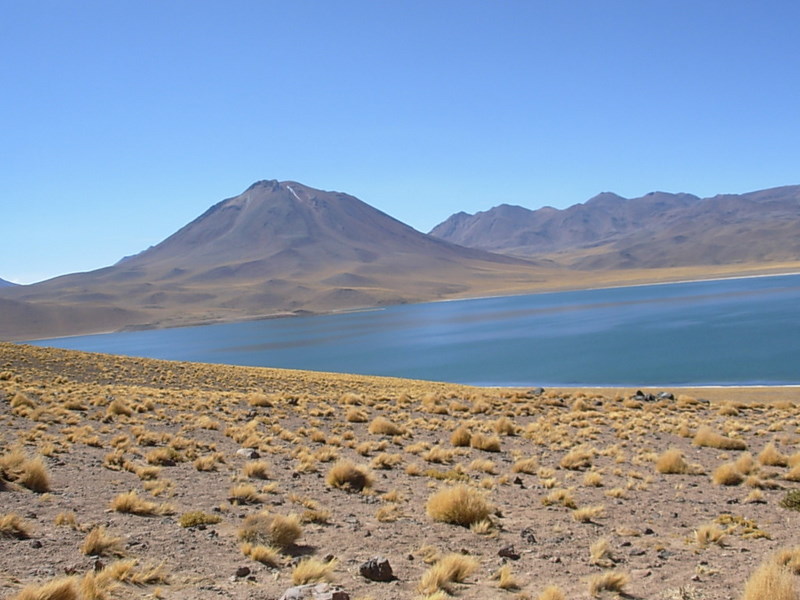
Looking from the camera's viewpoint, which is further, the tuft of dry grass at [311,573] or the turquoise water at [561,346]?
the turquoise water at [561,346]

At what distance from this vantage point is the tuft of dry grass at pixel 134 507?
6.60 meters

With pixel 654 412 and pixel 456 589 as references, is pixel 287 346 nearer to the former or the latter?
pixel 654 412

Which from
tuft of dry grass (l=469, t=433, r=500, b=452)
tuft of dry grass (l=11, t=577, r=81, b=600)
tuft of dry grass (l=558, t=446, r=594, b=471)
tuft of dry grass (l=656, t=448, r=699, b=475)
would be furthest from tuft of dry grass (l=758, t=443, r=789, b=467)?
tuft of dry grass (l=11, t=577, r=81, b=600)

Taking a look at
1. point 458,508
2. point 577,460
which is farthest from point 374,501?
point 577,460

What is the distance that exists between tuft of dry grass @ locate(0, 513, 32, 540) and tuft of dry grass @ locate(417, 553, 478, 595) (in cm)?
338

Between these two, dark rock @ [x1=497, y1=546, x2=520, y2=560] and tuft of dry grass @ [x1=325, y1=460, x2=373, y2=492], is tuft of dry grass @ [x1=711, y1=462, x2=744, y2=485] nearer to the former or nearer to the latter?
dark rock @ [x1=497, y1=546, x2=520, y2=560]

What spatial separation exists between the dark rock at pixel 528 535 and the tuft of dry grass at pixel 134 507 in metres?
3.68

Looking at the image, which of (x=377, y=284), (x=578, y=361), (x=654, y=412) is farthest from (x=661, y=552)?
(x=377, y=284)

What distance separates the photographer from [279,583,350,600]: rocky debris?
459 cm

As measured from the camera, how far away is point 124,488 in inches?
298

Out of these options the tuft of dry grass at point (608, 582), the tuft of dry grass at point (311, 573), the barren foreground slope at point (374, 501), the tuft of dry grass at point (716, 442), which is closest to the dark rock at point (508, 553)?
the barren foreground slope at point (374, 501)

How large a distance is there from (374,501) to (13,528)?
393 centimetres

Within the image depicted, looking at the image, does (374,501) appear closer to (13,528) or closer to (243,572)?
(243,572)

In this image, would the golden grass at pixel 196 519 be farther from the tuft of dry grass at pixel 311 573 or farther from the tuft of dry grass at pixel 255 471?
the tuft of dry grass at pixel 255 471
